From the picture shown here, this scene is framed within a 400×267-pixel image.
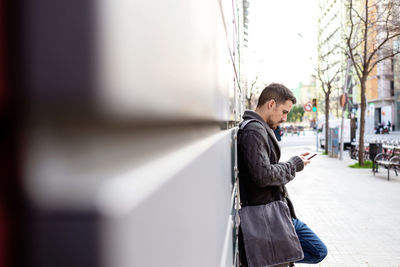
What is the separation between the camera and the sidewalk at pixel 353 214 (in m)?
5.38

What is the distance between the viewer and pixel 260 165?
2666 millimetres

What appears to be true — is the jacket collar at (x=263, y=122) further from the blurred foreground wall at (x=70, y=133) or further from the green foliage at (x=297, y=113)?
the green foliage at (x=297, y=113)

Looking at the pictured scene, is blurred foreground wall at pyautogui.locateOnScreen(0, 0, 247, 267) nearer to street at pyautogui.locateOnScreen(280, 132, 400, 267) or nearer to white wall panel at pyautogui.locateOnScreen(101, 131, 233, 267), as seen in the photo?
white wall panel at pyautogui.locateOnScreen(101, 131, 233, 267)

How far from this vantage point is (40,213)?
0.69ft

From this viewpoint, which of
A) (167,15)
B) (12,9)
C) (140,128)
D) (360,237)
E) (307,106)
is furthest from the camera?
(307,106)

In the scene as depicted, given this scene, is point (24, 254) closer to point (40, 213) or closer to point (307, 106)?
point (40, 213)

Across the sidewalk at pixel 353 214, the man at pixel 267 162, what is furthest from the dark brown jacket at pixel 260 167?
the sidewalk at pixel 353 214

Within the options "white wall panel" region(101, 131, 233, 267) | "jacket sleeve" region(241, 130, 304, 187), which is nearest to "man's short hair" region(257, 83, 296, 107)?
"jacket sleeve" region(241, 130, 304, 187)

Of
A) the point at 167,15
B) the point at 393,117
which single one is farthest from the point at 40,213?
the point at 393,117

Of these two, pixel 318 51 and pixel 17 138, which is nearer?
pixel 17 138

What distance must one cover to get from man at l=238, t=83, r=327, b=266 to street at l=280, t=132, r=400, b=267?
2.30 m

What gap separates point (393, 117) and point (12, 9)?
5998 centimetres

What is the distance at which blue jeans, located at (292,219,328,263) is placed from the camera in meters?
2.97

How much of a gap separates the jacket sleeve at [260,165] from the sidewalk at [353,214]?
2.78m
